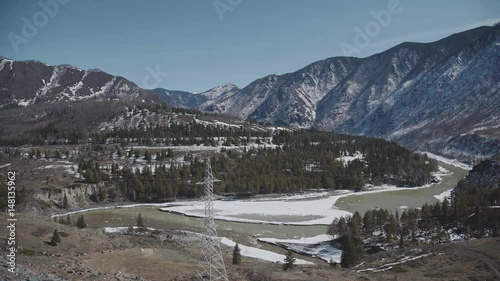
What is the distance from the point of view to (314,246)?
77688 mm

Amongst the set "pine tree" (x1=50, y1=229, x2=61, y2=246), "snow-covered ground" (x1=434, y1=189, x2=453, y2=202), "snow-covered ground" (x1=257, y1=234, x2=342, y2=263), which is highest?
"pine tree" (x1=50, y1=229, x2=61, y2=246)

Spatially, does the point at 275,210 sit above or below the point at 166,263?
below

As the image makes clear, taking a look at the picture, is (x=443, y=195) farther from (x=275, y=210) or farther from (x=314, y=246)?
(x=314, y=246)

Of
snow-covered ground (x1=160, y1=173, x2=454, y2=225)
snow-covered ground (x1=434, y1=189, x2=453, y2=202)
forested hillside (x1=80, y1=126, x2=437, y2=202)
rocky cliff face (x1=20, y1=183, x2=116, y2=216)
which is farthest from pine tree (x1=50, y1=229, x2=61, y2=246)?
snow-covered ground (x1=434, y1=189, x2=453, y2=202)

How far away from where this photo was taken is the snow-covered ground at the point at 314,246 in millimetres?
71812

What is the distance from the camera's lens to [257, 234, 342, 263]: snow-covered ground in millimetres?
71812

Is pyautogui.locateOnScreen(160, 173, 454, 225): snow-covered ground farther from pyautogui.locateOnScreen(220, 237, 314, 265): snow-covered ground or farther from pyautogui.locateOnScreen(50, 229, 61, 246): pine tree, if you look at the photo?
pyautogui.locateOnScreen(50, 229, 61, 246): pine tree

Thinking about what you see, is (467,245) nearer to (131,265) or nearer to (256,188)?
(131,265)

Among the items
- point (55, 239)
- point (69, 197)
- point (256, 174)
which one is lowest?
point (55, 239)

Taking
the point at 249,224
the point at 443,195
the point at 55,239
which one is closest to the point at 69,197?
the point at 249,224

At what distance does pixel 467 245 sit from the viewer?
5628cm

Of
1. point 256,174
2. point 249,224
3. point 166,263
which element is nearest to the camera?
point 166,263

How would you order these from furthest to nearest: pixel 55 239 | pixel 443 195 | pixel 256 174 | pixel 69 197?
pixel 256 174
pixel 443 195
pixel 69 197
pixel 55 239

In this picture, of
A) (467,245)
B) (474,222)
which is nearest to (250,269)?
(467,245)
